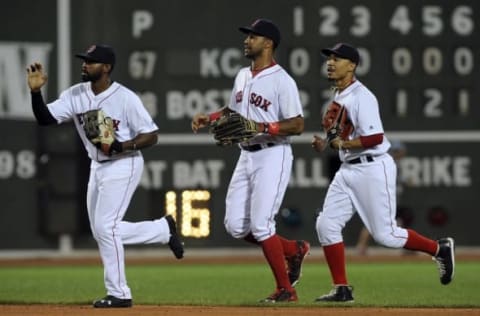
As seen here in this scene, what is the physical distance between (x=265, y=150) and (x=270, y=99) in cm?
35

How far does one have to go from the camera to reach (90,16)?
14.8 meters

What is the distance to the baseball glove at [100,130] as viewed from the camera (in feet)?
28.1

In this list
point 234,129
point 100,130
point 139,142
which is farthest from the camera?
point 234,129

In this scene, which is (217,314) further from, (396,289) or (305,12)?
(305,12)

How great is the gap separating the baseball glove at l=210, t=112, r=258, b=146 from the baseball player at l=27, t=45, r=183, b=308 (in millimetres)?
472

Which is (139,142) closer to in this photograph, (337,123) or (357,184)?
(337,123)

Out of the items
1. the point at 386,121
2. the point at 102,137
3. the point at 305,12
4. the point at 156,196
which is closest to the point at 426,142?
the point at 386,121

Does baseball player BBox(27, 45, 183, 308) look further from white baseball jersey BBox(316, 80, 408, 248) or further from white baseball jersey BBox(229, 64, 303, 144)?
white baseball jersey BBox(316, 80, 408, 248)

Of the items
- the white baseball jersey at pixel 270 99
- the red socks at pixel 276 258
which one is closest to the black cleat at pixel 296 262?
the red socks at pixel 276 258

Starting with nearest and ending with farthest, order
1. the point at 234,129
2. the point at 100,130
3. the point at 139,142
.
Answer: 1. the point at 100,130
2. the point at 139,142
3. the point at 234,129

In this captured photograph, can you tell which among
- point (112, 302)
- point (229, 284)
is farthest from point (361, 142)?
point (229, 284)

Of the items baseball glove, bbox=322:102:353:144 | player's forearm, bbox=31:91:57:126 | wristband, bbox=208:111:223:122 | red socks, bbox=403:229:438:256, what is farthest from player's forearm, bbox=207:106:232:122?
red socks, bbox=403:229:438:256

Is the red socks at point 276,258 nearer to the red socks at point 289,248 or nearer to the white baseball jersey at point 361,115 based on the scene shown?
the red socks at point 289,248

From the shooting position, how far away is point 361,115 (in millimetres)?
8930
